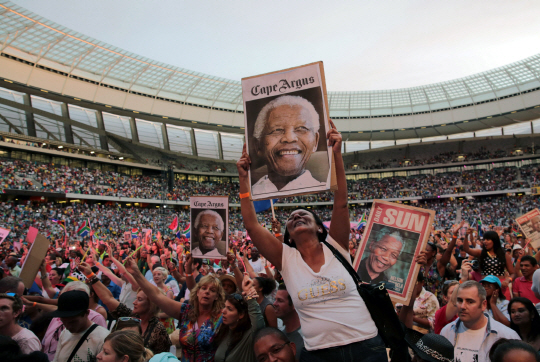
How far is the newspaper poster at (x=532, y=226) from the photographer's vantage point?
24.4 ft

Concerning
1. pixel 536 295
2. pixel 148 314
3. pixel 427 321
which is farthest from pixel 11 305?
pixel 536 295

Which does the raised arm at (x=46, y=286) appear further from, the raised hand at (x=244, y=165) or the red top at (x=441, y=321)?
the red top at (x=441, y=321)

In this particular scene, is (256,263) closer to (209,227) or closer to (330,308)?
(209,227)

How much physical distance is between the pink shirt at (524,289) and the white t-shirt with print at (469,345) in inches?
93.8

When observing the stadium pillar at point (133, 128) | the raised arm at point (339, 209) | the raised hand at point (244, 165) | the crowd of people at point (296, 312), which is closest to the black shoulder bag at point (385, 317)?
the crowd of people at point (296, 312)

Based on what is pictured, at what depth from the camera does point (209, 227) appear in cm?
600

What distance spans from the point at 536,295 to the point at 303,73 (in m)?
3.99

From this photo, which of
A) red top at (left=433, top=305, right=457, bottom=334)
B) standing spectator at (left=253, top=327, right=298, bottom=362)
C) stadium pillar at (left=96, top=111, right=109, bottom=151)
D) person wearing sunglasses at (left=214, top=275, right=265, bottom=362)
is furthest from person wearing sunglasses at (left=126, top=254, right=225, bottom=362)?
stadium pillar at (left=96, top=111, right=109, bottom=151)

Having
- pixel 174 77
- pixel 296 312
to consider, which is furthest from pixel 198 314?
pixel 174 77

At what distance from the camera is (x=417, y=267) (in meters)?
3.29

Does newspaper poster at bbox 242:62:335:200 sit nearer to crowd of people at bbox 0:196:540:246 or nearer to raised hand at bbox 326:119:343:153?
raised hand at bbox 326:119:343:153

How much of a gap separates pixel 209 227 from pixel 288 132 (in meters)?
3.33

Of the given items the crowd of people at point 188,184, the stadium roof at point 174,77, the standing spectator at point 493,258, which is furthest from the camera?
the crowd of people at point 188,184

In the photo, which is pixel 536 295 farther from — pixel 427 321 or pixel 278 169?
pixel 278 169
